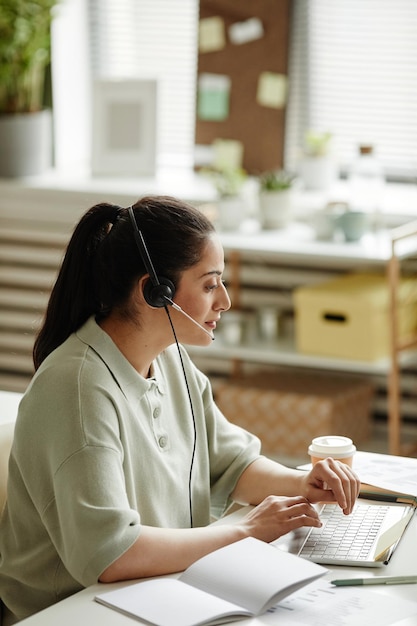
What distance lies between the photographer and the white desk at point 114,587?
136cm

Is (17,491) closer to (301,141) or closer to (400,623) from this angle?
(400,623)

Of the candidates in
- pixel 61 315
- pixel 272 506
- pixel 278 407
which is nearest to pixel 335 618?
pixel 272 506

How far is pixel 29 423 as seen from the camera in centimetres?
158

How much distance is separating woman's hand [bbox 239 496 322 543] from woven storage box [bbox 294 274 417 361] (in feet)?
5.62

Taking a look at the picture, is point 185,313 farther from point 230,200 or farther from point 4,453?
point 230,200

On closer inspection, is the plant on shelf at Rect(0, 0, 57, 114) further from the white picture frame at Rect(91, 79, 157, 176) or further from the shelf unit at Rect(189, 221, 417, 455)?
the shelf unit at Rect(189, 221, 417, 455)

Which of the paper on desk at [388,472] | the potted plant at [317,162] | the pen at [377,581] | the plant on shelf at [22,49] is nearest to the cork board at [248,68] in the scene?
the potted plant at [317,162]

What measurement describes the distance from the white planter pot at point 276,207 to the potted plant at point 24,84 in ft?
3.25

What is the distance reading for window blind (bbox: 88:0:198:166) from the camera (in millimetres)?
4211

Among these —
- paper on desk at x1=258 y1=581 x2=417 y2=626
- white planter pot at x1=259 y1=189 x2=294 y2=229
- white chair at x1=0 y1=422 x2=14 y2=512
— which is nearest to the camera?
paper on desk at x1=258 y1=581 x2=417 y2=626

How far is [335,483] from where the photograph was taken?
167 cm

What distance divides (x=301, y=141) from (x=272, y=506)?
8.70 feet

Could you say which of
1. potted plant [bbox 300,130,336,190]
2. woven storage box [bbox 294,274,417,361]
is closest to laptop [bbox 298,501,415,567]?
woven storage box [bbox 294,274,417,361]

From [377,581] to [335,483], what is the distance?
22cm
